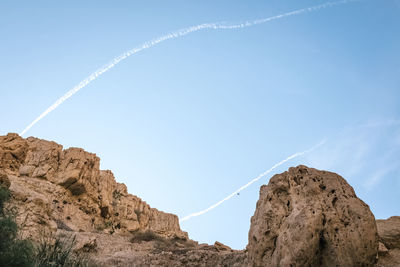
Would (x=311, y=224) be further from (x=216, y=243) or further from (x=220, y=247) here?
(x=216, y=243)

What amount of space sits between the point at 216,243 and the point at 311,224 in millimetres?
14312

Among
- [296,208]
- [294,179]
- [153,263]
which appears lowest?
[153,263]

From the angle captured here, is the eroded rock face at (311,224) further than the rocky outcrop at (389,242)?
No

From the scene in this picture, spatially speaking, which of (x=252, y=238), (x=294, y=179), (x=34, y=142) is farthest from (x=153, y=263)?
(x=34, y=142)

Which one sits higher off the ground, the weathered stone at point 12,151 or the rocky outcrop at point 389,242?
the weathered stone at point 12,151

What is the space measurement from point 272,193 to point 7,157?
→ 2538cm

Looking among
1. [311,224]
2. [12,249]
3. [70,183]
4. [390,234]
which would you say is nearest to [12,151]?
[70,183]

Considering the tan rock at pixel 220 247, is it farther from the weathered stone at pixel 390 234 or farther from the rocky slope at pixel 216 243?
the weathered stone at pixel 390 234

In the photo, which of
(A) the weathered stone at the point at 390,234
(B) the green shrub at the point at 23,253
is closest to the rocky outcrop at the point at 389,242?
(A) the weathered stone at the point at 390,234

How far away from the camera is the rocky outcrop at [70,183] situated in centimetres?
2692

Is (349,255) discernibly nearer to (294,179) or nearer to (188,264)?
(294,179)

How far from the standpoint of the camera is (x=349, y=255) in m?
8.38

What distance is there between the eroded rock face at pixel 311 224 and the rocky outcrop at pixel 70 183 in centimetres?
1777

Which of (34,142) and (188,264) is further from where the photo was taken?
(34,142)
